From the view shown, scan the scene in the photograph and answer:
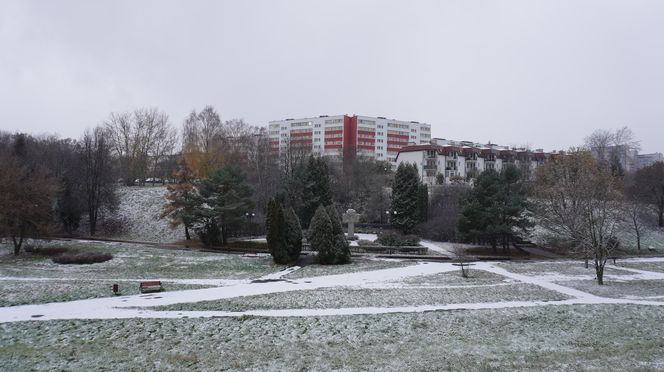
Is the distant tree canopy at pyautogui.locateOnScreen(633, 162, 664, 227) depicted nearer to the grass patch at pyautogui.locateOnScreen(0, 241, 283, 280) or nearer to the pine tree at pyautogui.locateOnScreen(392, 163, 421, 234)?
the pine tree at pyautogui.locateOnScreen(392, 163, 421, 234)

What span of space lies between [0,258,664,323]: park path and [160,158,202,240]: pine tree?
15.6 meters

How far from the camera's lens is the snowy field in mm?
8883

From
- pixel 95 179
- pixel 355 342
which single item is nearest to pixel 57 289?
pixel 355 342

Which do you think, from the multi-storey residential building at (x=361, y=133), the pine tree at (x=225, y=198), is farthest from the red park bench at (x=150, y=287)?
the multi-storey residential building at (x=361, y=133)

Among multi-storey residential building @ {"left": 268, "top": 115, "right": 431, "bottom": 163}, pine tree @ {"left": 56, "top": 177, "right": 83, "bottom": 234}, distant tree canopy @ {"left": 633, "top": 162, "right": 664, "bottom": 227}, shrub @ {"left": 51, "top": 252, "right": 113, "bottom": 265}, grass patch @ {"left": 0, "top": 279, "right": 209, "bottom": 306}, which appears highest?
multi-storey residential building @ {"left": 268, "top": 115, "right": 431, "bottom": 163}

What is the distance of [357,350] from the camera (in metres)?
9.57

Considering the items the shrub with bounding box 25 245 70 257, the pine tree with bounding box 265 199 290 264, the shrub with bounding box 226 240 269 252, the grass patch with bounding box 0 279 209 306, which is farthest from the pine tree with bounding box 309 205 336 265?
the shrub with bounding box 25 245 70 257

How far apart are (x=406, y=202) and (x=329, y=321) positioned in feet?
102

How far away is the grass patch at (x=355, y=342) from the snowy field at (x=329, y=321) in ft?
0.14

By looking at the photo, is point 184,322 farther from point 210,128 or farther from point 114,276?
point 210,128

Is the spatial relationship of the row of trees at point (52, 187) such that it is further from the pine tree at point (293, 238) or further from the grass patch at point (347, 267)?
the grass patch at point (347, 267)

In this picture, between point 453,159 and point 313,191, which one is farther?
point 453,159

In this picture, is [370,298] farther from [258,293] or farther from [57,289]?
[57,289]

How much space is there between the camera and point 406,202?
138ft
